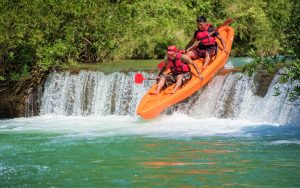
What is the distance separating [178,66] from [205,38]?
1243 mm

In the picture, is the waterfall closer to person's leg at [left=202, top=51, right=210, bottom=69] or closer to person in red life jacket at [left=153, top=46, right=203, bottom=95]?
person's leg at [left=202, top=51, right=210, bottom=69]

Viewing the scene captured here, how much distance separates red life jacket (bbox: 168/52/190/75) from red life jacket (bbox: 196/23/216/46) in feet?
3.38

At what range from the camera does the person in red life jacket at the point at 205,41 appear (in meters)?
16.8

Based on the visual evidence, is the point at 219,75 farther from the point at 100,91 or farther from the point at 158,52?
the point at 158,52

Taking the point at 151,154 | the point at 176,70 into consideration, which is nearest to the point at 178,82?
the point at 176,70

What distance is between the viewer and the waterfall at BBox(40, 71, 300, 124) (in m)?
15.2

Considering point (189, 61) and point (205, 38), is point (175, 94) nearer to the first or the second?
point (189, 61)

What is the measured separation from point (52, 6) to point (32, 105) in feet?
8.19

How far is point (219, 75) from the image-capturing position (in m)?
16.8

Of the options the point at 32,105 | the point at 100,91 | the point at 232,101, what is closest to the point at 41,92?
the point at 32,105

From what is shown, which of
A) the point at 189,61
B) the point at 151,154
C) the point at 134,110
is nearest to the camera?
the point at 151,154

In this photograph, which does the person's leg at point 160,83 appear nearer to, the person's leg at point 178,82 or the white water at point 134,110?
the person's leg at point 178,82

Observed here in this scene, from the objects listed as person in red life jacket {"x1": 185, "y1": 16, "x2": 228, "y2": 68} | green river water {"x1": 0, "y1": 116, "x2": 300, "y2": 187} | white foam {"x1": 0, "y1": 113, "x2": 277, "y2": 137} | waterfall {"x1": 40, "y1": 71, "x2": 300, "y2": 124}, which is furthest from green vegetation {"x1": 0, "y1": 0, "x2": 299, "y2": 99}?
green river water {"x1": 0, "y1": 116, "x2": 300, "y2": 187}

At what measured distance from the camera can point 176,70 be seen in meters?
16.1
